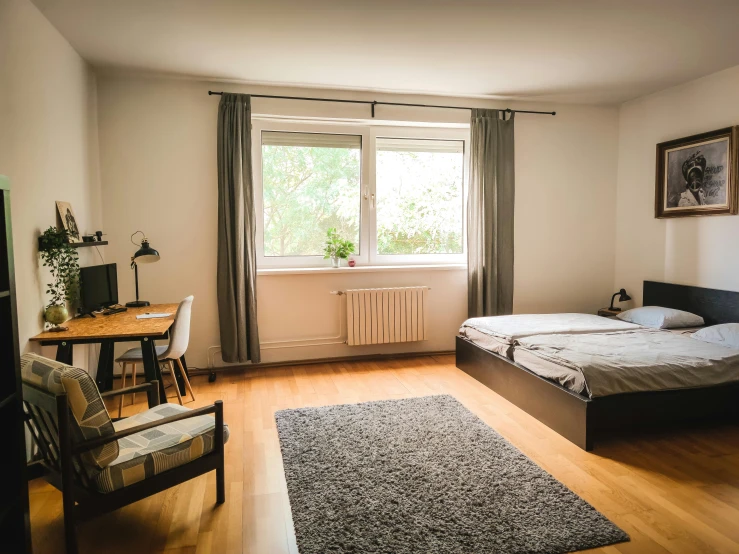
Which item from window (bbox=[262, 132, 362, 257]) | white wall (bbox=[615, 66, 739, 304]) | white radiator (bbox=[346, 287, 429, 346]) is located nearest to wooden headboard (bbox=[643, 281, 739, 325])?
white wall (bbox=[615, 66, 739, 304])

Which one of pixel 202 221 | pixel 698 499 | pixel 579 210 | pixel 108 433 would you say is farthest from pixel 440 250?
pixel 108 433

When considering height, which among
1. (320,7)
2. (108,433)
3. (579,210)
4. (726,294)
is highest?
(320,7)

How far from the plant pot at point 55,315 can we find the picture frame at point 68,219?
1.91ft

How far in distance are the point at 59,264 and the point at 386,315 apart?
2.78m

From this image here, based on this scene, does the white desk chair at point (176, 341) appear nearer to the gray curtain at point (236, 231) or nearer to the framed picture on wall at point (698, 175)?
the gray curtain at point (236, 231)

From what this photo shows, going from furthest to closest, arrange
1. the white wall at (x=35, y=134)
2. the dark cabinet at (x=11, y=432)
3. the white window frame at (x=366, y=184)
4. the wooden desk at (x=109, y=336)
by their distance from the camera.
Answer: the white window frame at (x=366, y=184), the wooden desk at (x=109, y=336), the white wall at (x=35, y=134), the dark cabinet at (x=11, y=432)

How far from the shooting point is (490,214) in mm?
5055

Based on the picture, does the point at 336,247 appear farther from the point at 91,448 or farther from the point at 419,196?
the point at 91,448

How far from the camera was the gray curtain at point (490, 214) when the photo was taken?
198 inches

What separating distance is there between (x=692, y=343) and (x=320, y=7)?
10.8ft

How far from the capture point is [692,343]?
11.7 ft

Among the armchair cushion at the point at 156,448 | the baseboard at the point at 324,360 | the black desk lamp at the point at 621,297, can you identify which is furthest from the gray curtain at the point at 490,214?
the armchair cushion at the point at 156,448

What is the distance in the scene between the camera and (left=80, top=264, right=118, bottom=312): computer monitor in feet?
11.6

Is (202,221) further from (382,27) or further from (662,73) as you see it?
(662,73)
